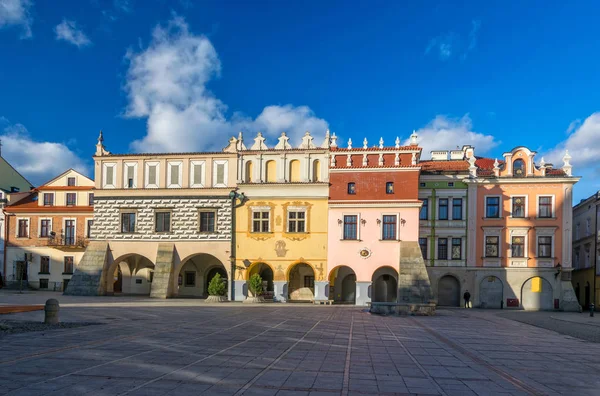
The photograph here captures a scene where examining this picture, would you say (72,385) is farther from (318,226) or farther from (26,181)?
(26,181)

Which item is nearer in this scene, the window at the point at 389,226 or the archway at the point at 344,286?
the window at the point at 389,226

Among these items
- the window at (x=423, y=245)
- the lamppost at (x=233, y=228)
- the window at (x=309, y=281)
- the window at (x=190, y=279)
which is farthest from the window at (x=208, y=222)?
the window at (x=423, y=245)

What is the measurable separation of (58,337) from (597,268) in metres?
39.8

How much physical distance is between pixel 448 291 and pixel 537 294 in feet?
20.8

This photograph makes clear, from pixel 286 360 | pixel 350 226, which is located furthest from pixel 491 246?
pixel 286 360

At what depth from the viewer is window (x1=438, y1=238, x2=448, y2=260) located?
39.9 meters

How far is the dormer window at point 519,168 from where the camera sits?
39.5 meters

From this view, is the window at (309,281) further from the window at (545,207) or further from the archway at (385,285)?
the window at (545,207)

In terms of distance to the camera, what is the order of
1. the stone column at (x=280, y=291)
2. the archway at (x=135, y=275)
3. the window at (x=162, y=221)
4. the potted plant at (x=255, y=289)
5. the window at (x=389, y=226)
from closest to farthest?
the potted plant at (x=255, y=289)
the window at (x=389, y=226)
the stone column at (x=280, y=291)
the window at (x=162, y=221)
the archway at (x=135, y=275)

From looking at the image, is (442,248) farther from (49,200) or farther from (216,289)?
(49,200)

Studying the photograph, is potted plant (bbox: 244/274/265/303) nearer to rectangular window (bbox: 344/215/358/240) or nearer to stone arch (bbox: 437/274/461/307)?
rectangular window (bbox: 344/215/358/240)

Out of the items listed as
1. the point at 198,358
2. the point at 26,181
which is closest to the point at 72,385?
the point at 198,358

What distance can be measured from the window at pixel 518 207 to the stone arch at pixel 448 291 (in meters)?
6.69

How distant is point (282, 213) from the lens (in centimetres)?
3825
